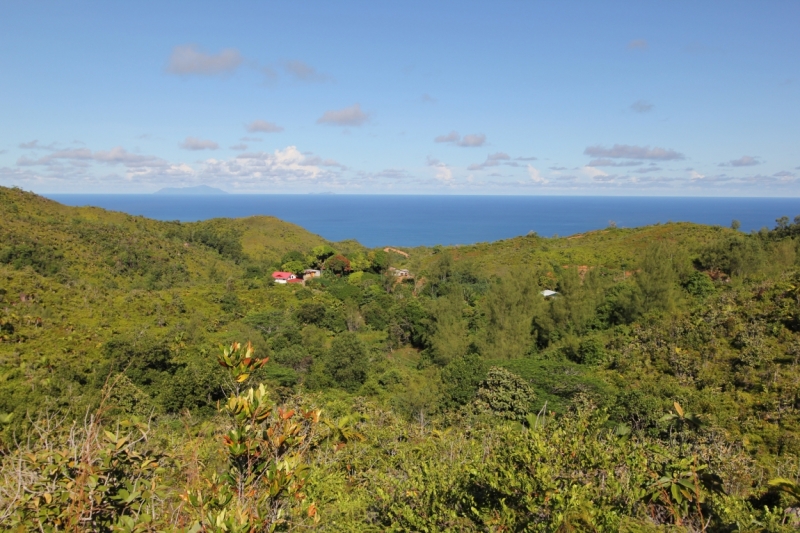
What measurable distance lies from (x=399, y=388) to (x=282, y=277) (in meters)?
20.0

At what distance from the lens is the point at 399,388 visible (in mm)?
17547

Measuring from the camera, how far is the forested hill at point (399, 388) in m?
2.79

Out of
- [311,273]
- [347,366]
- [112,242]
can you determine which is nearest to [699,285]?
[347,366]

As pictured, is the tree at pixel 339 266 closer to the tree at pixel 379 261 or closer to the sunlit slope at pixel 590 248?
the tree at pixel 379 261

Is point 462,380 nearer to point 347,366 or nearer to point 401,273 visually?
point 347,366

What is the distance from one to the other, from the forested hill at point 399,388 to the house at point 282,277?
1.28m

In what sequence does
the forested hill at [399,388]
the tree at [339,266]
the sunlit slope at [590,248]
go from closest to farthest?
1. the forested hill at [399,388]
2. the sunlit slope at [590,248]
3. the tree at [339,266]

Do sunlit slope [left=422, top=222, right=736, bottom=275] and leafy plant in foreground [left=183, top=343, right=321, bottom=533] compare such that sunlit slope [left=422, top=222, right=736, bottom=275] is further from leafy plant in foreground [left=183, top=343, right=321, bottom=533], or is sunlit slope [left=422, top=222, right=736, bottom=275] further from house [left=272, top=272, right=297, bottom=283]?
leafy plant in foreground [left=183, top=343, right=321, bottom=533]

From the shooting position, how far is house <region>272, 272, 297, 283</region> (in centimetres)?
3444

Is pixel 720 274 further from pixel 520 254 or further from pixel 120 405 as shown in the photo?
pixel 120 405

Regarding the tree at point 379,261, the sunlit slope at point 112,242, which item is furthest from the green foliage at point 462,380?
the sunlit slope at point 112,242

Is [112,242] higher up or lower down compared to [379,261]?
higher up

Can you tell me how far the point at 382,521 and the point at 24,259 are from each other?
33913mm

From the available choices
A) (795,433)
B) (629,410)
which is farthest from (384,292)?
(795,433)
